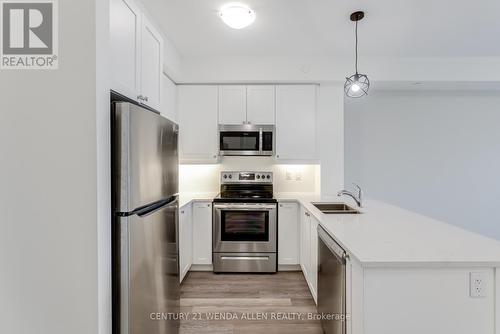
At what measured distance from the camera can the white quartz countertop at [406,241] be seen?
1275 mm

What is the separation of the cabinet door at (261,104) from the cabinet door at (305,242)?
1.31 metres

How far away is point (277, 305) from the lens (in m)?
2.55

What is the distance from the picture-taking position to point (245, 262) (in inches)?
128

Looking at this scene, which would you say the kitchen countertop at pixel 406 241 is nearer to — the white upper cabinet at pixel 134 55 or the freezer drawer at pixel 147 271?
the freezer drawer at pixel 147 271

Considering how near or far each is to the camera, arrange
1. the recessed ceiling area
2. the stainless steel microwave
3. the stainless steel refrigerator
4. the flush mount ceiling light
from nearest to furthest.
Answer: the stainless steel refrigerator → the flush mount ceiling light → the recessed ceiling area → the stainless steel microwave

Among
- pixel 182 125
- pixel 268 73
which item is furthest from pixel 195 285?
pixel 268 73

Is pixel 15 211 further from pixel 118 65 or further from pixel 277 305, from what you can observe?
pixel 277 305

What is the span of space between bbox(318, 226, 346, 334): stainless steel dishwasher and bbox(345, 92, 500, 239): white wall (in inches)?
87.2

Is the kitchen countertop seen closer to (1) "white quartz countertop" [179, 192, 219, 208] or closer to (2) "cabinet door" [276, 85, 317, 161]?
(2) "cabinet door" [276, 85, 317, 161]

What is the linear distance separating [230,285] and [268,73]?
259cm

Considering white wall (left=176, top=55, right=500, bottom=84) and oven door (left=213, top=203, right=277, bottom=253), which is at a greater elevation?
white wall (left=176, top=55, right=500, bottom=84)

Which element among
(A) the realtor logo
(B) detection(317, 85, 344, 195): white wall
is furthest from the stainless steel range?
(A) the realtor logo

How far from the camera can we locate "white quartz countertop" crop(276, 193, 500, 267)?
1275 millimetres

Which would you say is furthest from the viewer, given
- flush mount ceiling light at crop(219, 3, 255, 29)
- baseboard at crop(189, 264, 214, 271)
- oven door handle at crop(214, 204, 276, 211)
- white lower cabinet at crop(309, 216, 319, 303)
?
baseboard at crop(189, 264, 214, 271)
